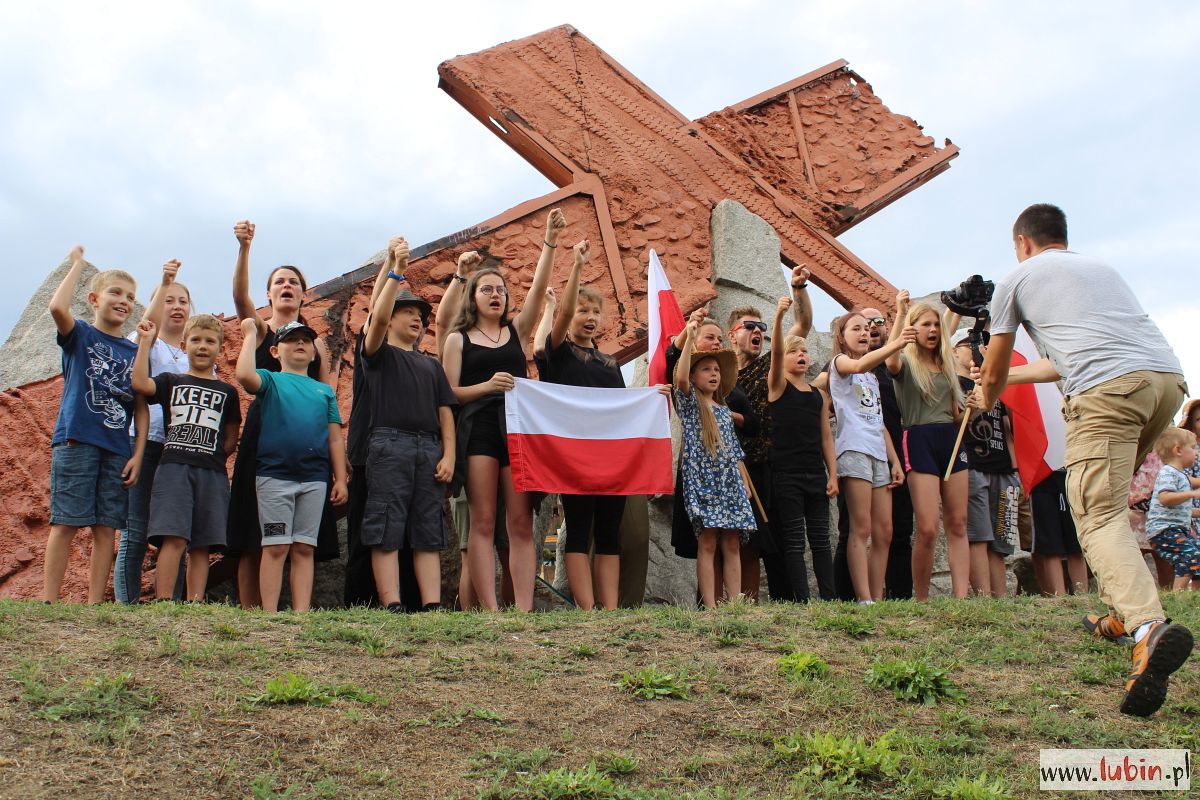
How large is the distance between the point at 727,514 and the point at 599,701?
92.9 inches

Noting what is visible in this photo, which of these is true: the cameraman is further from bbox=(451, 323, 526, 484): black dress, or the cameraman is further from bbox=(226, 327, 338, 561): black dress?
bbox=(226, 327, 338, 561): black dress

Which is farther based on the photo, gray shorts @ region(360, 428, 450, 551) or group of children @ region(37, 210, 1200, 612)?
group of children @ region(37, 210, 1200, 612)

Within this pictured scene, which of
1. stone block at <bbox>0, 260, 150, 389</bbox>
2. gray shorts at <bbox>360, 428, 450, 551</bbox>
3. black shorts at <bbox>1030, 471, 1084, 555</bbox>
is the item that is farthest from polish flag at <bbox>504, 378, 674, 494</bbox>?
stone block at <bbox>0, 260, 150, 389</bbox>

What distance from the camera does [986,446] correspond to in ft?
23.2

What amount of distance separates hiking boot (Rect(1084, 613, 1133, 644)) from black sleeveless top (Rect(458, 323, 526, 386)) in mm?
3225

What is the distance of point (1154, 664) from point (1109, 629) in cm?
93

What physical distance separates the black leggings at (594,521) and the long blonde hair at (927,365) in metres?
2.02

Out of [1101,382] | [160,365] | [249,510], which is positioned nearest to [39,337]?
[160,365]

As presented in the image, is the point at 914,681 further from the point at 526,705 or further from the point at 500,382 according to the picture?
the point at 500,382

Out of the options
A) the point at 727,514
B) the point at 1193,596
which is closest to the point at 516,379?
the point at 727,514

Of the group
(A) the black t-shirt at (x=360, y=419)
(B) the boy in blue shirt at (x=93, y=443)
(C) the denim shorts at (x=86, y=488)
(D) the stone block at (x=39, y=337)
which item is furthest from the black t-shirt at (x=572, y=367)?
(D) the stone block at (x=39, y=337)

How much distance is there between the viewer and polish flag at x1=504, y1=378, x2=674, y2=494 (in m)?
6.19

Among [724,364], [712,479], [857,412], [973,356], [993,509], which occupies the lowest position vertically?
[993,509]

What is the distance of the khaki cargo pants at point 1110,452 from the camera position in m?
4.31
